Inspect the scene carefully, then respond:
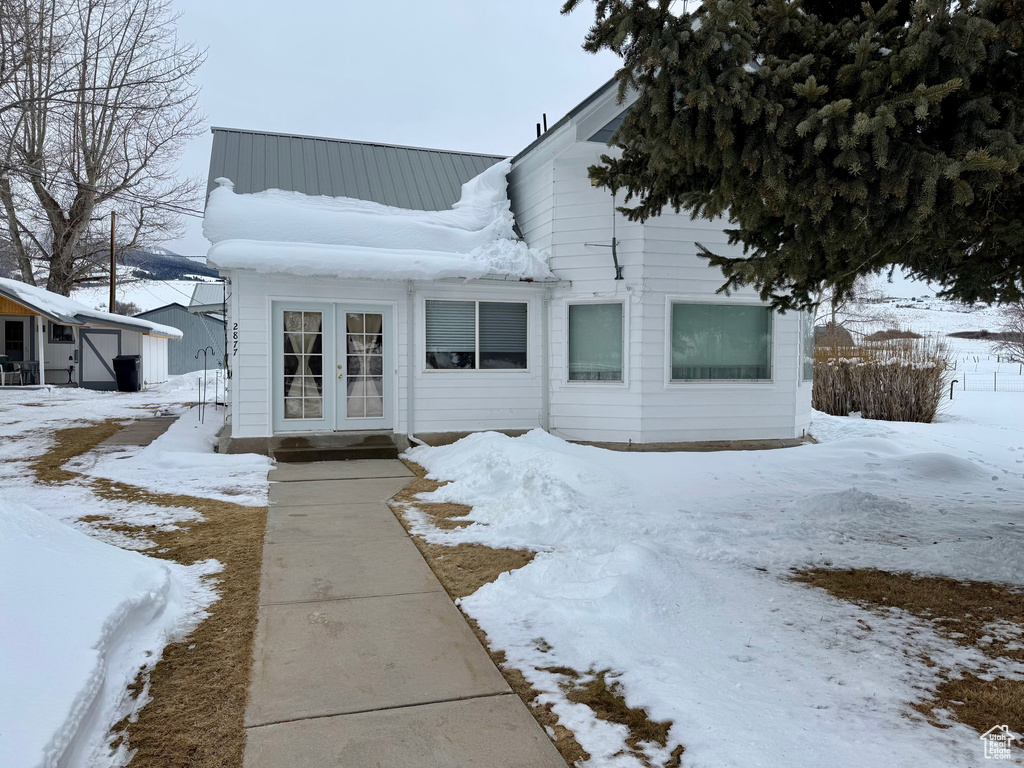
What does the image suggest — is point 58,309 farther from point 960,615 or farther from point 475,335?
point 960,615

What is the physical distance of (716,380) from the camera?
34.1 ft

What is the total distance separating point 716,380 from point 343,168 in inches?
319

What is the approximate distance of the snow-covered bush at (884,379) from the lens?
50.2 ft

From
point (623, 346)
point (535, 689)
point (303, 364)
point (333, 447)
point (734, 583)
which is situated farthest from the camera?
point (623, 346)

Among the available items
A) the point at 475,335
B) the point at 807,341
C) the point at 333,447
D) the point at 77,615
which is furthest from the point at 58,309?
the point at 77,615

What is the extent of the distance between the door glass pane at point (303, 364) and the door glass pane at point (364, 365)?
1.36 ft

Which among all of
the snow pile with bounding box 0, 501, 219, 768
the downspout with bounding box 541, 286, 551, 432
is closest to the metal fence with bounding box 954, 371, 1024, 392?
the downspout with bounding box 541, 286, 551, 432

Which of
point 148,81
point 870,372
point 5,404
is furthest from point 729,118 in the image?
point 5,404

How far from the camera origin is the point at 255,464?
341 inches

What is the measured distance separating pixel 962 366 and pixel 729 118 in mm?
38122

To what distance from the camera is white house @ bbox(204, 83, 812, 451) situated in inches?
383

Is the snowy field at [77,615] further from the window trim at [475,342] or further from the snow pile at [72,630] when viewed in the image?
the window trim at [475,342]

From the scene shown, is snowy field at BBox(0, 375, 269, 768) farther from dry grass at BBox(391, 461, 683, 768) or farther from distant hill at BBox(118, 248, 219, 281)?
distant hill at BBox(118, 248, 219, 281)

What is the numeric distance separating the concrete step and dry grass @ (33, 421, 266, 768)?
317cm
